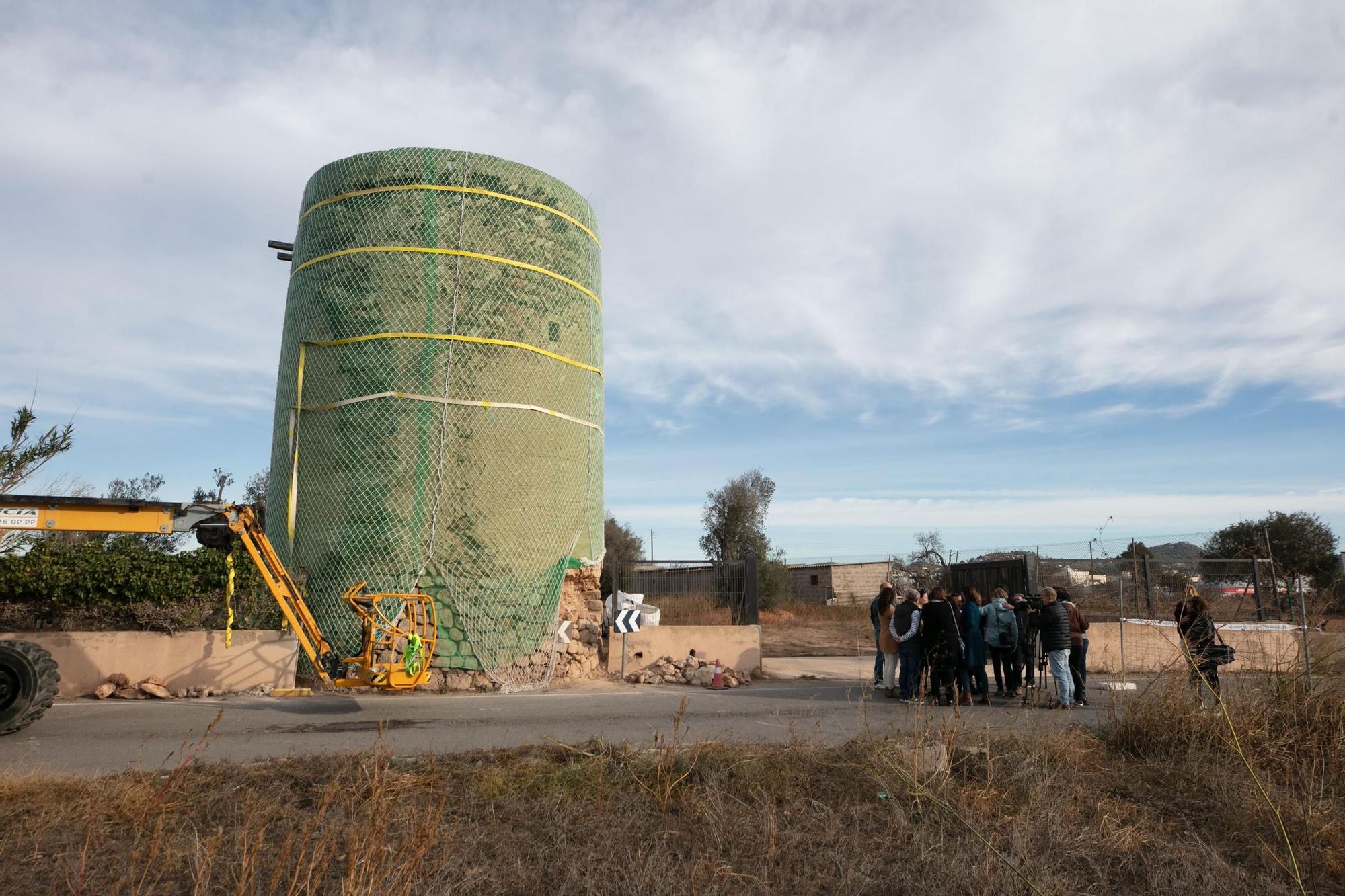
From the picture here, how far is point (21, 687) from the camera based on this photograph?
337 inches

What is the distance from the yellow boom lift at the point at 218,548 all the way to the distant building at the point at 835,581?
81.1 ft

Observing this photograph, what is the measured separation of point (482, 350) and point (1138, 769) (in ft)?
34.9

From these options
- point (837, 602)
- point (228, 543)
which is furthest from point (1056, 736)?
point (837, 602)

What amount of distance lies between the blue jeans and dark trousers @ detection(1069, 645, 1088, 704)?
1.85 meters

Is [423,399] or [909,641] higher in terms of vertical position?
[423,399]

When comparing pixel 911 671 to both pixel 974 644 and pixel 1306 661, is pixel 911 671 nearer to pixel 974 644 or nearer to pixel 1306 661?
pixel 974 644

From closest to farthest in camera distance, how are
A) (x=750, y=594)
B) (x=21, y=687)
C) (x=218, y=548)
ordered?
(x=21, y=687), (x=218, y=548), (x=750, y=594)

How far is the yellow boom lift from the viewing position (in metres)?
8.59

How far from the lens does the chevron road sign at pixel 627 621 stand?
1449cm

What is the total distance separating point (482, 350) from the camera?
1403cm

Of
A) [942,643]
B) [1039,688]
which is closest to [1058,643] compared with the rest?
[1039,688]

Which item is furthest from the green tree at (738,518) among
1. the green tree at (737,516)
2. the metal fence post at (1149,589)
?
the metal fence post at (1149,589)

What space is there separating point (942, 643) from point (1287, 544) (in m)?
19.2

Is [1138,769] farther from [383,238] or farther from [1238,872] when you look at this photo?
[383,238]
